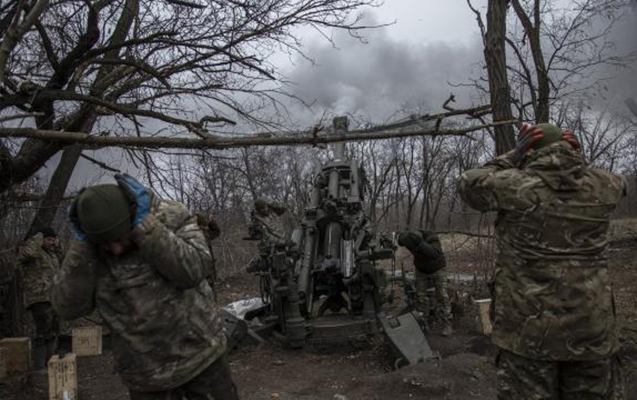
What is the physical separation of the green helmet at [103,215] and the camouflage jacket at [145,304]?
0.53 ft

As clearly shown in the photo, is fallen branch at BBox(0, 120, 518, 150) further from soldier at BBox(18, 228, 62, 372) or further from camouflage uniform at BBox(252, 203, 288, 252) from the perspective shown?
camouflage uniform at BBox(252, 203, 288, 252)

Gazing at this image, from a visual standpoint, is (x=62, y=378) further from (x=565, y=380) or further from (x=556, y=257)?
(x=556, y=257)

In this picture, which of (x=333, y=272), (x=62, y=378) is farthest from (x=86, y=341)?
(x=333, y=272)

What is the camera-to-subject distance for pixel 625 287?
418 inches

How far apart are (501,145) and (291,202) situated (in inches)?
730

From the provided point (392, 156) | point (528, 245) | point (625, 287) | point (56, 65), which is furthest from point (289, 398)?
point (392, 156)

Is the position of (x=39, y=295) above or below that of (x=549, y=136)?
below

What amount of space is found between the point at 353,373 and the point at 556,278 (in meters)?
4.01

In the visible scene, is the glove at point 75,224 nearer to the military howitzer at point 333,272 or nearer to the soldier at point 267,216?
the military howitzer at point 333,272

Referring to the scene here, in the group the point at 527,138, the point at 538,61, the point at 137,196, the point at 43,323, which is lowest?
the point at 43,323

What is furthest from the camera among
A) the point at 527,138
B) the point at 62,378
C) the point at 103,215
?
the point at 62,378

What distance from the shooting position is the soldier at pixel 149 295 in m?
2.56

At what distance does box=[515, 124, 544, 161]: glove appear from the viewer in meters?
3.04

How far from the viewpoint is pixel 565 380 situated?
116 inches
